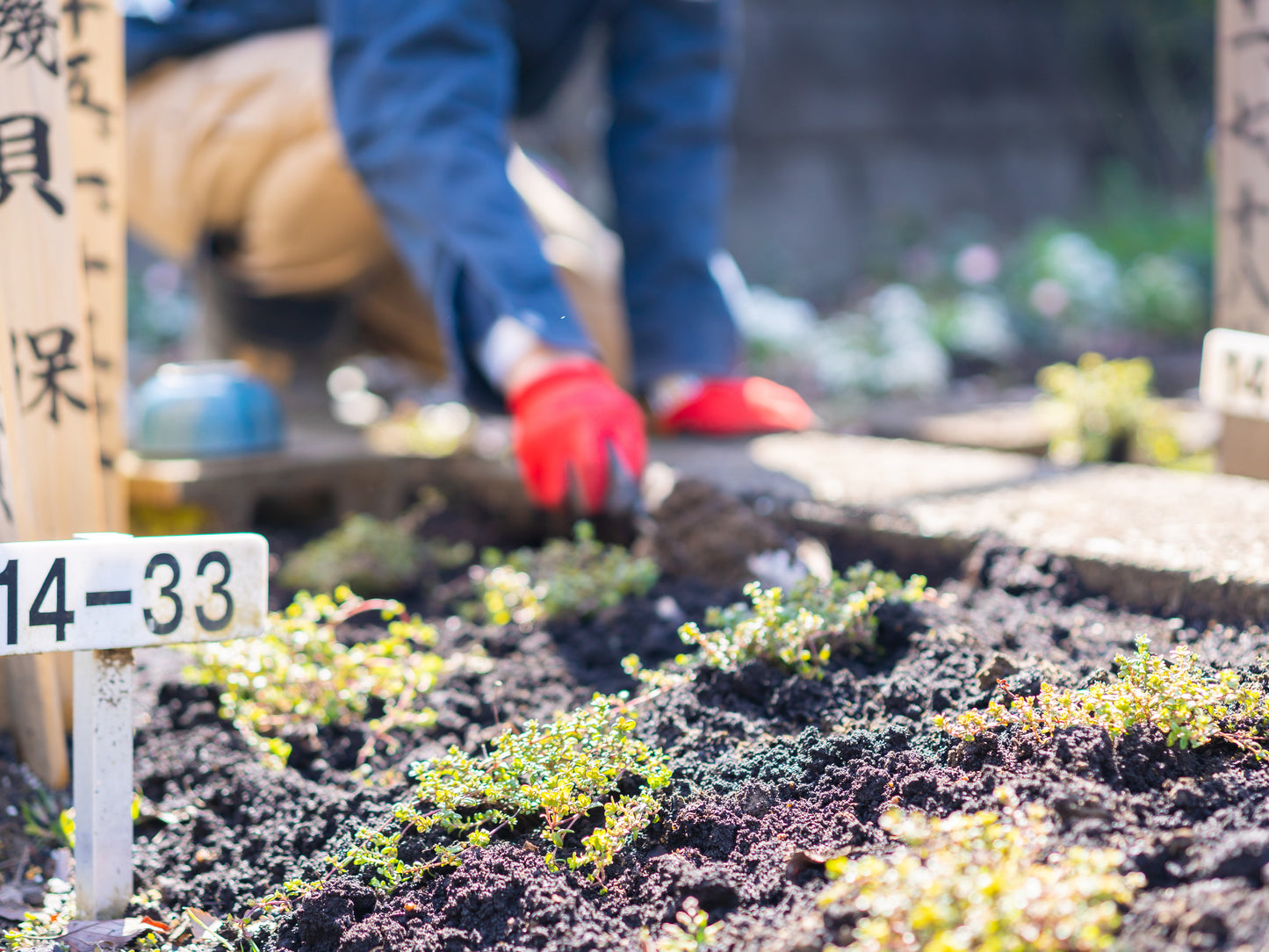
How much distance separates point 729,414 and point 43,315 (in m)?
1.51

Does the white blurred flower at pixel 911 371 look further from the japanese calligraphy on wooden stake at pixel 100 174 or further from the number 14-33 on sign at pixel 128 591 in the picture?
the number 14-33 on sign at pixel 128 591

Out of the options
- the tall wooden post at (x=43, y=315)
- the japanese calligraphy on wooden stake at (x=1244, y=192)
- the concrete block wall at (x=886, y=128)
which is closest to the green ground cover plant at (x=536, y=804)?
the tall wooden post at (x=43, y=315)

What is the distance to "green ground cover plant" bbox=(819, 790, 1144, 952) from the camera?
692 millimetres

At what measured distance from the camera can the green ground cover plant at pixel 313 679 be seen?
4.27ft

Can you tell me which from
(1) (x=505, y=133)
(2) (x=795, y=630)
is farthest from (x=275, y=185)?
(2) (x=795, y=630)

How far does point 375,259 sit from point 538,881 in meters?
2.38

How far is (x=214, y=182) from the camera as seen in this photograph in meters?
2.78

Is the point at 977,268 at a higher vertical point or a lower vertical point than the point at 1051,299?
higher

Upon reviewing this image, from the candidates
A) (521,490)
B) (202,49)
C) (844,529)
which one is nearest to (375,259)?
(202,49)

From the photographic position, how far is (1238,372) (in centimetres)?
152

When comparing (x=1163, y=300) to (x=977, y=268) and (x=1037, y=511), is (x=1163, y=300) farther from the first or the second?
(x=1037, y=511)

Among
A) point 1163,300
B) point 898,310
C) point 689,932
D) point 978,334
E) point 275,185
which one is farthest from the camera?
point 1163,300

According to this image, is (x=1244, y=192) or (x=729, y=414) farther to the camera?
(x=729, y=414)

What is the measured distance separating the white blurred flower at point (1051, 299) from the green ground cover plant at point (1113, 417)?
73.6 inches
